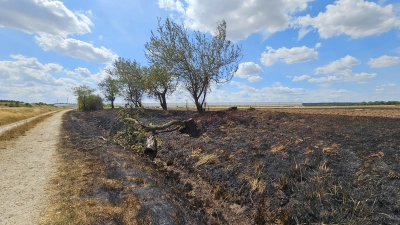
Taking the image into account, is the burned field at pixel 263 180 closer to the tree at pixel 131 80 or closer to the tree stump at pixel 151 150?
the tree stump at pixel 151 150

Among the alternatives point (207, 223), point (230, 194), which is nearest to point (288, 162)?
point (230, 194)

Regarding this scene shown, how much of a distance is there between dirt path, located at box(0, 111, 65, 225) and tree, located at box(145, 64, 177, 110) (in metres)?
12.3

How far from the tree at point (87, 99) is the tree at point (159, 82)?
102 feet

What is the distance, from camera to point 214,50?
1884 cm

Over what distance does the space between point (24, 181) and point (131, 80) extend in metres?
30.9

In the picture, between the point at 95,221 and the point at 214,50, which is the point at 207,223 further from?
the point at 214,50

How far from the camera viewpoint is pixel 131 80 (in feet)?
118

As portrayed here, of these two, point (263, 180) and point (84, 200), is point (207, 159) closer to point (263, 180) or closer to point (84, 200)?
point (263, 180)

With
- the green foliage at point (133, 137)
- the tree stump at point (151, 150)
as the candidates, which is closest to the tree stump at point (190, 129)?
the green foliage at point (133, 137)

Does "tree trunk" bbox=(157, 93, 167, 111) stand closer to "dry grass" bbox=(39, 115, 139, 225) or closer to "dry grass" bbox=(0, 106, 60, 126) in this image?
"dry grass" bbox=(0, 106, 60, 126)

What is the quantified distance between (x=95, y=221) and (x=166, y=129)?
10.3 m

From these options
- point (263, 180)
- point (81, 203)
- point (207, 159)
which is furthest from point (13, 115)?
point (263, 180)

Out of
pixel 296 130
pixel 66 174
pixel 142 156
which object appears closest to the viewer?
pixel 66 174

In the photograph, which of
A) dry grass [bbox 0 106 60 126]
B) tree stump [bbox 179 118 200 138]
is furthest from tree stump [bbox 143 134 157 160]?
dry grass [bbox 0 106 60 126]
